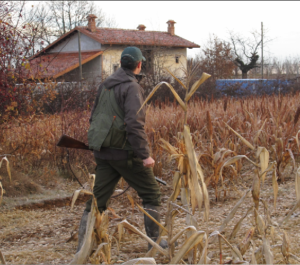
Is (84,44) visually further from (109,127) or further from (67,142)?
(109,127)

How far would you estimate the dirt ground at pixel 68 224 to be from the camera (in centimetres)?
274

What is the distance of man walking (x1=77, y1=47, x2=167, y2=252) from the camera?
2.62 metres

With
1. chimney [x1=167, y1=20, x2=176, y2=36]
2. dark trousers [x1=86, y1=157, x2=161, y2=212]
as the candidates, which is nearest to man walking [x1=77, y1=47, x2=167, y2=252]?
dark trousers [x1=86, y1=157, x2=161, y2=212]

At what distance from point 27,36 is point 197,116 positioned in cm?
299

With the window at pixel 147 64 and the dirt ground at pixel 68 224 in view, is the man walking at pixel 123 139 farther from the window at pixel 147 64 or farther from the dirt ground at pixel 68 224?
the window at pixel 147 64

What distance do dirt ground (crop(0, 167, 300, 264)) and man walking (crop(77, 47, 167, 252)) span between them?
261 millimetres

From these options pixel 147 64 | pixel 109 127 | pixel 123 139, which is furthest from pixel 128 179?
pixel 147 64

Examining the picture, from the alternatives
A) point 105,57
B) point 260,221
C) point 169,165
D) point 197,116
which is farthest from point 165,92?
point 105,57

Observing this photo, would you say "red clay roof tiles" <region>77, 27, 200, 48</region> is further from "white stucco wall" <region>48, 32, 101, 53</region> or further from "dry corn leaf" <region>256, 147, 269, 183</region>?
"dry corn leaf" <region>256, 147, 269, 183</region>

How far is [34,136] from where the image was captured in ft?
17.7

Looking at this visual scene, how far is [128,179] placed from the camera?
2.78m

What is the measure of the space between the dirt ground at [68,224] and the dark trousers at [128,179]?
0.23m

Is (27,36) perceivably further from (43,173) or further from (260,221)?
(260,221)

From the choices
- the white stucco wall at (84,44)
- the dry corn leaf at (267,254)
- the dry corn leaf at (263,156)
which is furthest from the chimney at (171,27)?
the dry corn leaf at (267,254)
